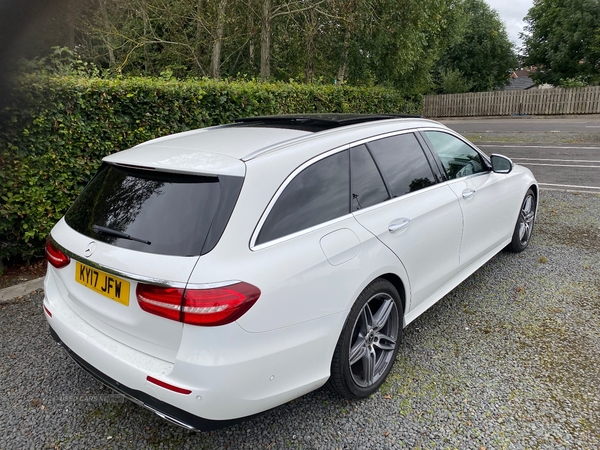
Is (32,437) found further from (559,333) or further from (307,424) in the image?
(559,333)

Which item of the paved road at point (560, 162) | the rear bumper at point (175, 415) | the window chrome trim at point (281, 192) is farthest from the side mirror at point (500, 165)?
the paved road at point (560, 162)

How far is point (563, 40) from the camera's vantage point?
30344 millimetres

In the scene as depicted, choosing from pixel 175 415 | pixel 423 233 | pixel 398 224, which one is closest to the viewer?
pixel 175 415

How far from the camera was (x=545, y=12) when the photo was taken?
108 ft

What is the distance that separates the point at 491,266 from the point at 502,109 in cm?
2495

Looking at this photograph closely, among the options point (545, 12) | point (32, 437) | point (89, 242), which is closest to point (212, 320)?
point (89, 242)

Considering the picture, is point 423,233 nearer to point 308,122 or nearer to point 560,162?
point 308,122

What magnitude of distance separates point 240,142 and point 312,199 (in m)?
0.55

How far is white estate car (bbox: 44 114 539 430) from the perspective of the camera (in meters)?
1.87

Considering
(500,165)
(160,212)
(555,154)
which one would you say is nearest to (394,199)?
(160,212)

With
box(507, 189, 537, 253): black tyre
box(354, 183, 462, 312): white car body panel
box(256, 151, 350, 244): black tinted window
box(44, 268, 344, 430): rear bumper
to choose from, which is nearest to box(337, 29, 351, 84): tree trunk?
box(507, 189, 537, 253): black tyre

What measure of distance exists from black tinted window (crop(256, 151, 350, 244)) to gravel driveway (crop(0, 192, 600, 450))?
118 cm

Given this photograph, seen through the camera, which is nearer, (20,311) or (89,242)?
(89,242)

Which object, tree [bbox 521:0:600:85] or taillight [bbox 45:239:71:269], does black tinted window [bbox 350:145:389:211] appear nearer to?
taillight [bbox 45:239:71:269]
